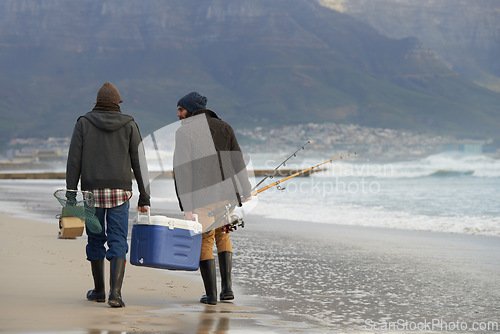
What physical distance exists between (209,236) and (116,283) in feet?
2.69

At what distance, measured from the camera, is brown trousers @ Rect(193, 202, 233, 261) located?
19.5 feet

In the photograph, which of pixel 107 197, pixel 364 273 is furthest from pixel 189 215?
pixel 364 273

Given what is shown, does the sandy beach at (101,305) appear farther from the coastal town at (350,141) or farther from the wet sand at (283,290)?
the coastal town at (350,141)

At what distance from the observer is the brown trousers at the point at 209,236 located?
19.5 feet

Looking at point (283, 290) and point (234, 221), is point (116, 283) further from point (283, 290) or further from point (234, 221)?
point (283, 290)

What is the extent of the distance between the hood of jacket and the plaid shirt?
437mm

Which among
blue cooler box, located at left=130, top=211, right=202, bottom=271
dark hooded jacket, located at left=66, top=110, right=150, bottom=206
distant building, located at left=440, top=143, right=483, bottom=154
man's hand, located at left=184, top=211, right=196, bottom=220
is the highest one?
distant building, located at left=440, top=143, right=483, bottom=154

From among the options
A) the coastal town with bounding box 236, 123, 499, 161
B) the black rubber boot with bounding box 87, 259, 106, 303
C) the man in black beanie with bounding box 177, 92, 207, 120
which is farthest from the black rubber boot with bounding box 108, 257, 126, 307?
the coastal town with bounding box 236, 123, 499, 161

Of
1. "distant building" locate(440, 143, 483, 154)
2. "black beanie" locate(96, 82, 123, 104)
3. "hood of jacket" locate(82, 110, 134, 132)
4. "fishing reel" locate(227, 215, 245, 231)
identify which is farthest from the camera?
"distant building" locate(440, 143, 483, 154)

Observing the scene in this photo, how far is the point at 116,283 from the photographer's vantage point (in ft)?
18.4

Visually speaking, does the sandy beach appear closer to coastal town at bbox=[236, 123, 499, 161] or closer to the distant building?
coastal town at bbox=[236, 123, 499, 161]

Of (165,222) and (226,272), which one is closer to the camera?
(165,222)

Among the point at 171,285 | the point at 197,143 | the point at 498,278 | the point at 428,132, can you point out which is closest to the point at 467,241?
the point at 498,278

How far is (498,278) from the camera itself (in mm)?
7617
